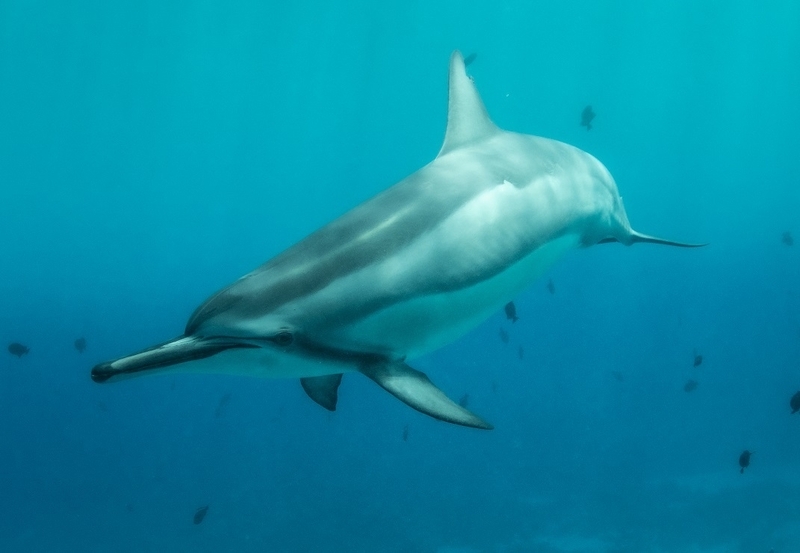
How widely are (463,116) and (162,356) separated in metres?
2.47

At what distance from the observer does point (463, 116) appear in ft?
14.2

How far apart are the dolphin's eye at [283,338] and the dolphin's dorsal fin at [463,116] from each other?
69.0 inches

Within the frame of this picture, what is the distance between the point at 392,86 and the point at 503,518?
43.9 meters

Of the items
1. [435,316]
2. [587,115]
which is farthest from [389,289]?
[587,115]

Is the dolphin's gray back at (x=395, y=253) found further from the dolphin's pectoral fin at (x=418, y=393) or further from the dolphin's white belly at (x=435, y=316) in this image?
the dolphin's pectoral fin at (x=418, y=393)

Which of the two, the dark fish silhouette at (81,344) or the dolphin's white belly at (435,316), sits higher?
the dark fish silhouette at (81,344)

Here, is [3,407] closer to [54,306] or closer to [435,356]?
[54,306]

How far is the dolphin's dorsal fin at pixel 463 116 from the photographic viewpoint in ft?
13.9

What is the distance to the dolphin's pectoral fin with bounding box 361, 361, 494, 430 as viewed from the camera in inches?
110

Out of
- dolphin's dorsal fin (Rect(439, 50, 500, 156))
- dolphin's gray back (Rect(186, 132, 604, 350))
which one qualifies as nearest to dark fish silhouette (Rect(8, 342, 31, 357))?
A: dolphin's dorsal fin (Rect(439, 50, 500, 156))

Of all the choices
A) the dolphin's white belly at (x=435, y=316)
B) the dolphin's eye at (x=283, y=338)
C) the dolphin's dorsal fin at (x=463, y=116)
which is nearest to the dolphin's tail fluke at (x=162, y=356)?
the dolphin's eye at (x=283, y=338)

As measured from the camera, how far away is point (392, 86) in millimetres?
54125

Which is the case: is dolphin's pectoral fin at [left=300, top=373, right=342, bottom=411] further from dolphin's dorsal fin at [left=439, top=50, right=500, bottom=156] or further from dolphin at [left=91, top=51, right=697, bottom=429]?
dolphin's dorsal fin at [left=439, top=50, right=500, bottom=156]

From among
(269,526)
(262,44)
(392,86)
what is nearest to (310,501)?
(269,526)
